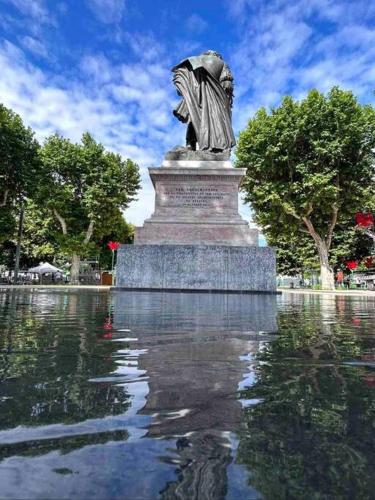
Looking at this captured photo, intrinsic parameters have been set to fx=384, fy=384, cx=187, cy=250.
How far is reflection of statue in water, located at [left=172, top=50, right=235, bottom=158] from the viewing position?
1086cm

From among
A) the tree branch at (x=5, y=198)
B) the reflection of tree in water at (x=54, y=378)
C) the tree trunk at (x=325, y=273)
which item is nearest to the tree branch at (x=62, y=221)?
the tree branch at (x=5, y=198)

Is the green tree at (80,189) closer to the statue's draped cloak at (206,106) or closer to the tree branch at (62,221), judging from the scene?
the tree branch at (62,221)

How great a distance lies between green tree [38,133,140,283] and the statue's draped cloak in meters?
23.2

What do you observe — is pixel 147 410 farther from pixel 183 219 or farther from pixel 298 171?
pixel 298 171

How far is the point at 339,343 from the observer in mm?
2234

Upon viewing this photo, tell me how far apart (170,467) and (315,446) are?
321 millimetres

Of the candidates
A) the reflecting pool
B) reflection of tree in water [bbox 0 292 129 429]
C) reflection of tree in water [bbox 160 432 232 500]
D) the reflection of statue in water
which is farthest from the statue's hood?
reflection of tree in water [bbox 160 432 232 500]

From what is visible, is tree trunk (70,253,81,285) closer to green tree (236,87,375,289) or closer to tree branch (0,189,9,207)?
tree branch (0,189,9,207)

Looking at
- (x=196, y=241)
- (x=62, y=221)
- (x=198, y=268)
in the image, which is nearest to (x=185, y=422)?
(x=198, y=268)

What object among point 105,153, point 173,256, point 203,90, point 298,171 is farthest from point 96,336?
point 105,153

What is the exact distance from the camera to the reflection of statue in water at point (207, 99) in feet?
35.6

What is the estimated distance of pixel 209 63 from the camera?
1083cm

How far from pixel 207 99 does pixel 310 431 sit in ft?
36.7

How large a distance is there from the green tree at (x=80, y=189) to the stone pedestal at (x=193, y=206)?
24566mm
